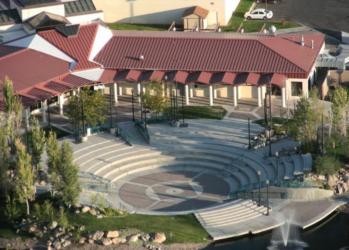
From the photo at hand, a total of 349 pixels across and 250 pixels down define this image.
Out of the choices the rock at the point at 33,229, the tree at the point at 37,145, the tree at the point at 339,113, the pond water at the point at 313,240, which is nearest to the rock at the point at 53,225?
the rock at the point at 33,229

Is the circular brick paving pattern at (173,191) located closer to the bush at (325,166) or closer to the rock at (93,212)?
the rock at (93,212)

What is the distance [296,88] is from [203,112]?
404 inches

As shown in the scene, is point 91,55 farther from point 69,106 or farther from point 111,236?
point 111,236

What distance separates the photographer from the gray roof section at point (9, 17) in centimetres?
12257

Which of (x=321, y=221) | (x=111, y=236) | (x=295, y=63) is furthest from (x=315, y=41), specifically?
(x=111, y=236)

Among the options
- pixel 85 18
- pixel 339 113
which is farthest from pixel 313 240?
pixel 85 18

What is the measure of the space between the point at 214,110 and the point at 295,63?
9.55 m

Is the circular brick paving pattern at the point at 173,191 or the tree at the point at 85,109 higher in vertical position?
the tree at the point at 85,109

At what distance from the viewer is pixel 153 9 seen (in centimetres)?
13662

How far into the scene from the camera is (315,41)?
116 metres

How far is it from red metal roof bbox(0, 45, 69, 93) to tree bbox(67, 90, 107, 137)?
6343mm

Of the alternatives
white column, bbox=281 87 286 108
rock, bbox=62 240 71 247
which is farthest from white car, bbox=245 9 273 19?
rock, bbox=62 240 71 247

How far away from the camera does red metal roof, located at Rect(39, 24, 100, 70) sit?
111312 millimetres

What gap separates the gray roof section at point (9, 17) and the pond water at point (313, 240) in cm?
5054
